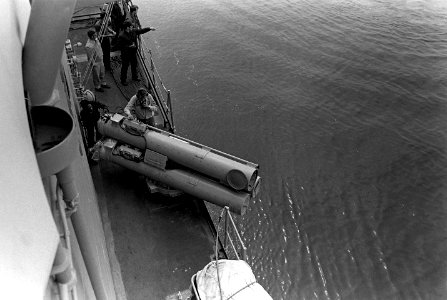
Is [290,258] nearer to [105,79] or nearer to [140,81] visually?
[140,81]

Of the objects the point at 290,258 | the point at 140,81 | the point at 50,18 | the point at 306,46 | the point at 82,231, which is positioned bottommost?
the point at 290,258

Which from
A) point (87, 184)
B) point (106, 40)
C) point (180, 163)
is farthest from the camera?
point (106, 40)

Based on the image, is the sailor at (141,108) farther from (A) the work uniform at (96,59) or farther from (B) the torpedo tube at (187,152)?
(A) the work uniform at (96,59)

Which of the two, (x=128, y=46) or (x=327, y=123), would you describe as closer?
(x=128, y=46)

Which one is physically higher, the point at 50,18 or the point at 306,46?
the point at 50,18

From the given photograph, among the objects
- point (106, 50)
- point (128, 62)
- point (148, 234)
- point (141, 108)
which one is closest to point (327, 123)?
point (128, 62)

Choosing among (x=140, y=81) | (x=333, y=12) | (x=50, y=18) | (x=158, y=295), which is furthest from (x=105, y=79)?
(x=333, y=12)

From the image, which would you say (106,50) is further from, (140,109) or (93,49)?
(140,109)
